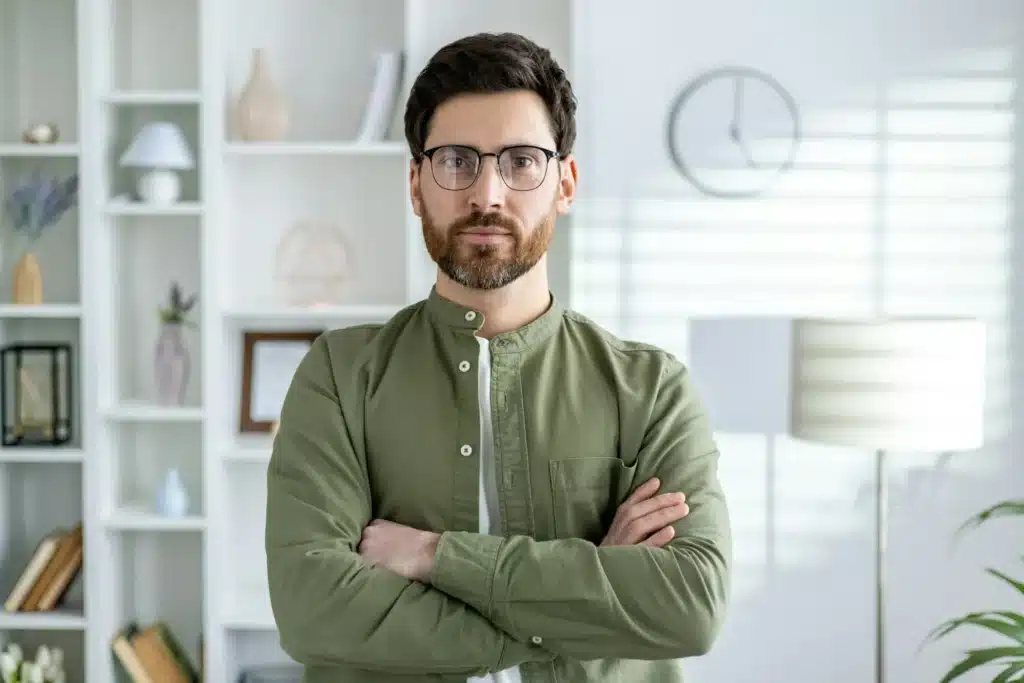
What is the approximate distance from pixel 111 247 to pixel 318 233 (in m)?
0.62

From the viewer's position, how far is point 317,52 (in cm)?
341

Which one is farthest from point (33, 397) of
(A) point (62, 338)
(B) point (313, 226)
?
(B) point (313, 226)

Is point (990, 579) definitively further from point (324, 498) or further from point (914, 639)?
point (324, 498)

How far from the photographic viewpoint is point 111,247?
333cm

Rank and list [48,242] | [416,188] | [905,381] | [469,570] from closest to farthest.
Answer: [469,570], [416,188], [905,381], [48,242]

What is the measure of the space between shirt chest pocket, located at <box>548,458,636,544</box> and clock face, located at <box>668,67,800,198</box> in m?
1.73

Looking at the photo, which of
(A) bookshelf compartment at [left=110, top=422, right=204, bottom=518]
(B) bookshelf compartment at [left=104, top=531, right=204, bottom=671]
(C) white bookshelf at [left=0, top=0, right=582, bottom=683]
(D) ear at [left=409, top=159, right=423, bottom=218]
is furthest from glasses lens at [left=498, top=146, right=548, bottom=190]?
(B) bookshelf compartment at [left=104, top=531, right=204, bottom=671]

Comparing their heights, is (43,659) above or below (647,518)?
below

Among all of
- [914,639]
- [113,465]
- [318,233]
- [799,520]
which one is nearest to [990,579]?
[914,639]

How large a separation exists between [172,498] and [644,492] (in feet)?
6.87

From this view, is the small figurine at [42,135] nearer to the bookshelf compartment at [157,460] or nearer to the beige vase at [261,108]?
the beige vase at [261,108]

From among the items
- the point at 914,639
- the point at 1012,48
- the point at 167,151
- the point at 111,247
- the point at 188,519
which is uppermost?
the point at 1012,48

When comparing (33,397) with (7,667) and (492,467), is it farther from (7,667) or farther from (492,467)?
(492,467)

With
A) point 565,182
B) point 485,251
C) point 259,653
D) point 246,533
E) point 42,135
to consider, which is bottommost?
point 259,653
